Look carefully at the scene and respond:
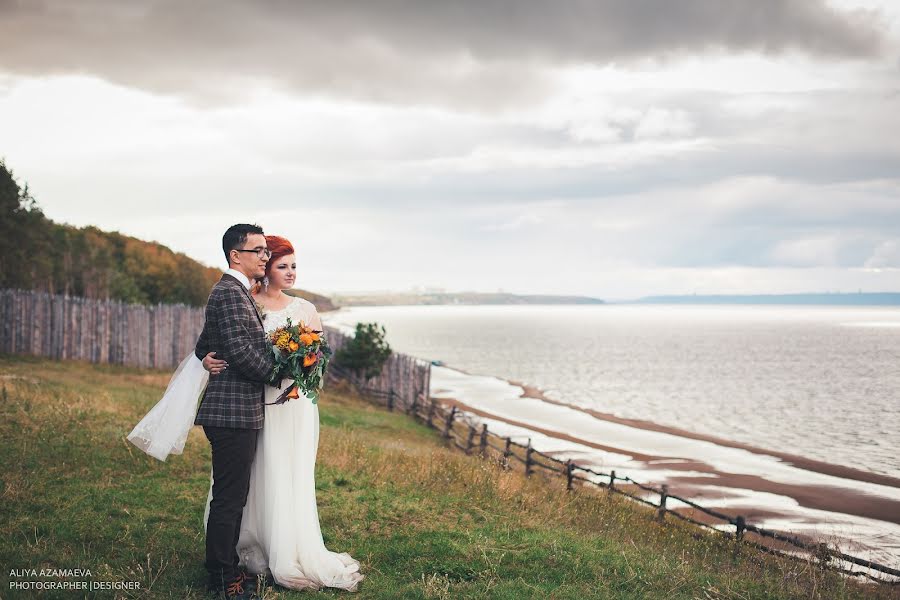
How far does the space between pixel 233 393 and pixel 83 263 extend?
57686 mm

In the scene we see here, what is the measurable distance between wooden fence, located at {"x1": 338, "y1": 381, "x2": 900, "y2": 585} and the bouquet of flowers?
8039 millimetres

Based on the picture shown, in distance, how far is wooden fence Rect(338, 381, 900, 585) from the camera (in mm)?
11062

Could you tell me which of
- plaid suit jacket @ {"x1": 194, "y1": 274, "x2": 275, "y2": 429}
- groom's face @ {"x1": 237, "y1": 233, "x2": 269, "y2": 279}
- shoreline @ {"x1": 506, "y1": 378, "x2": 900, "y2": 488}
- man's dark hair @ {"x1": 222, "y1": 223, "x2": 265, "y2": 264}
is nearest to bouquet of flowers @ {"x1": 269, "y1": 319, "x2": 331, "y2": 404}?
plaid suit jacket @ {"x1": 194, "y1": 274, "x2": 275, "y2": 429}

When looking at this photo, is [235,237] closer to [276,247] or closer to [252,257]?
[252,257]

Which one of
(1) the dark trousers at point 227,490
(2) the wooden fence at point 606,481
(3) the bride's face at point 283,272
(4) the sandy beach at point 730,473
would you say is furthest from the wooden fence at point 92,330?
(1) the dark trousers at point 227,490

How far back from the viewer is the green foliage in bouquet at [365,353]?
3162 cm

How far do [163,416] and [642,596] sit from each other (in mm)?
4126

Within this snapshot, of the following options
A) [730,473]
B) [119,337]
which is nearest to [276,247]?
[119,337]

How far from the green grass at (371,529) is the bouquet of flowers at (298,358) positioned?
1582 mm

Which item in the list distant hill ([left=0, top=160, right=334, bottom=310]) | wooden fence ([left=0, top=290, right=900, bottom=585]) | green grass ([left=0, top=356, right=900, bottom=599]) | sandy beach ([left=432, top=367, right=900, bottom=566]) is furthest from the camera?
distant hill ([left=0, top=160, right=334, bottom=310])

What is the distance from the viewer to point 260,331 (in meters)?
4.78

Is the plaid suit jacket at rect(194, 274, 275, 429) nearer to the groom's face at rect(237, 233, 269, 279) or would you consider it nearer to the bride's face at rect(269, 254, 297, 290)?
the groom's face at rect(237, 233, 269, 279)

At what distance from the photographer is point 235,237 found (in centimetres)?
481

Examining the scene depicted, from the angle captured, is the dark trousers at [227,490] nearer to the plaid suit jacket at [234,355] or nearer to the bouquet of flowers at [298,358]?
the plaid suit jacket at [234,355]
